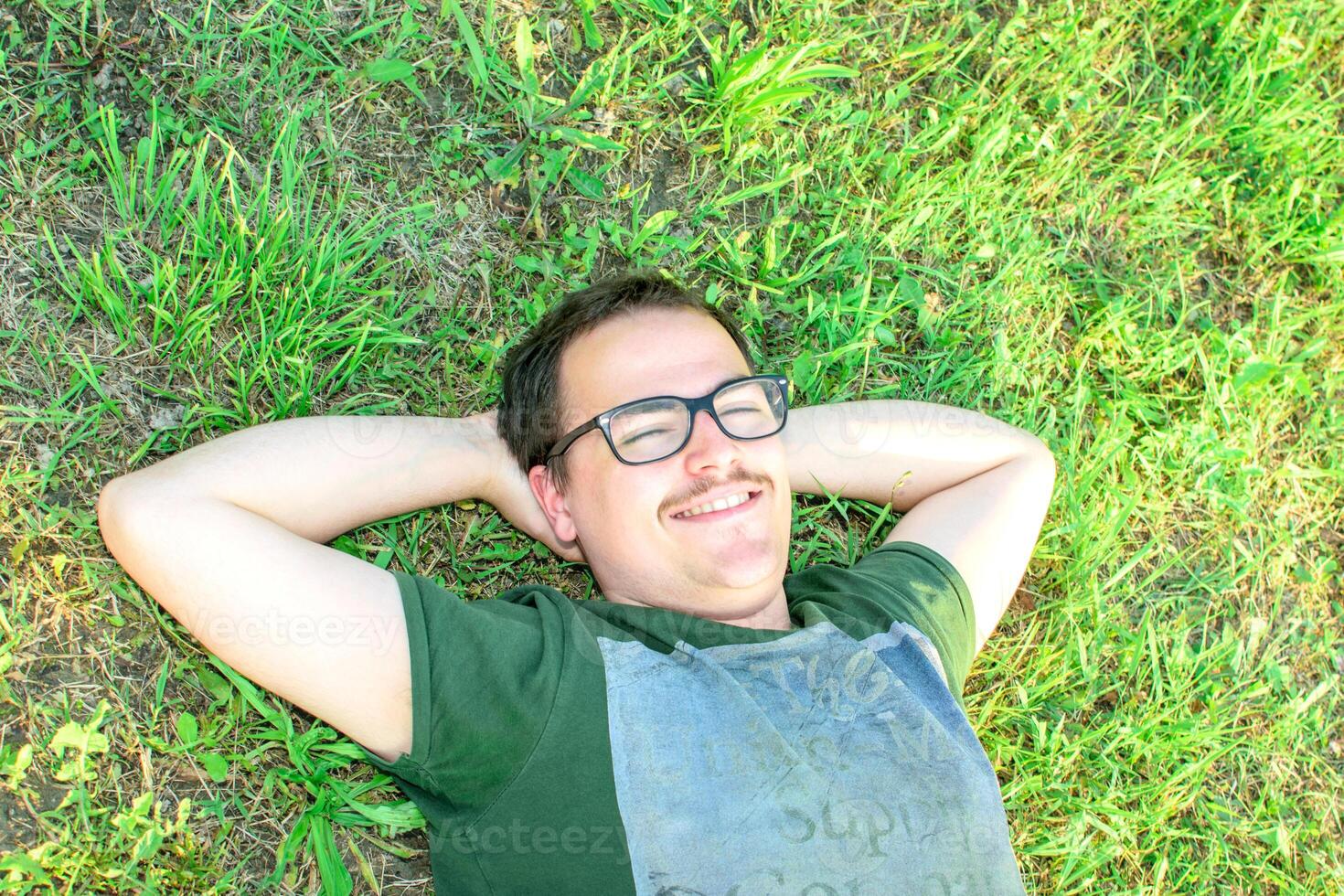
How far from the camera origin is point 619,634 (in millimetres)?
2605

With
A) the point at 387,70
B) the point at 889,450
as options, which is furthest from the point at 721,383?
the point at 387,70

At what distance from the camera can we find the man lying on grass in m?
2.33

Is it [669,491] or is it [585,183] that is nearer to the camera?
[669,491]

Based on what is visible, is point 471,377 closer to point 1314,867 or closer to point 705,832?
point 705,832

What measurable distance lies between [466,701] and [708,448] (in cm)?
91

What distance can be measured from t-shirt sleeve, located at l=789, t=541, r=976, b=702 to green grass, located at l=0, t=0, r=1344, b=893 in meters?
0.36

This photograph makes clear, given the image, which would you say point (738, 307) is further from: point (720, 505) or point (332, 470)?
point (332, 470)

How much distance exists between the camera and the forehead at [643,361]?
278 cm

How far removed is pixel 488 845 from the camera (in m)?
2.36

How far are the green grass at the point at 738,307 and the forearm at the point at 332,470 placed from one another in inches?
11.6

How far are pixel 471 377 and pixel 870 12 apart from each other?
87.2 inches

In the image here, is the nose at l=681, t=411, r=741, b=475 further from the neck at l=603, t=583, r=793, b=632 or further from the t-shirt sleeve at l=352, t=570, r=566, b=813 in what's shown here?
the t-shirt sleeve at l=352, t=570, r=566, b=813

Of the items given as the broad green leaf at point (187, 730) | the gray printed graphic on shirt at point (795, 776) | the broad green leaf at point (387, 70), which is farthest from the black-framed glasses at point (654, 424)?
the broad green leaf at point (387, 70)

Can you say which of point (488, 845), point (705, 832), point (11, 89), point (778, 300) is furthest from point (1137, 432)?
point (11, 89)
